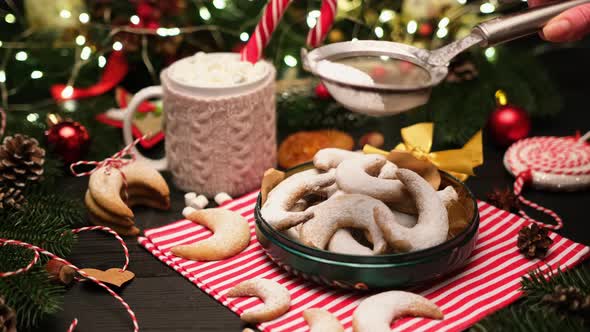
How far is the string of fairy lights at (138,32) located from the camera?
1.66 meters

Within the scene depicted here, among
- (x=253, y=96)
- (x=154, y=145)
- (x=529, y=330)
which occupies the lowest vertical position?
(x=154, y=145)

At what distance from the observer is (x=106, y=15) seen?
5.56 ft

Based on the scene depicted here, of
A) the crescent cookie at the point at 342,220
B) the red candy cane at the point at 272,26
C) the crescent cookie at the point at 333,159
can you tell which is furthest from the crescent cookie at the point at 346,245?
the red candy cane at the point at 272,26

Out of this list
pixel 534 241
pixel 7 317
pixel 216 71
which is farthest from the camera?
pixel 216 71

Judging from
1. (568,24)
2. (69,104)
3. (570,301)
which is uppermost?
(568,24)

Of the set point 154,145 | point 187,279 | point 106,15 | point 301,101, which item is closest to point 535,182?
point 301,101

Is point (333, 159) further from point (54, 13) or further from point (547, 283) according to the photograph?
point (54, 13)

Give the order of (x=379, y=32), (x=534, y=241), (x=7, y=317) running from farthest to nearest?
(x=379, y=32), (x=534, y=241), (x=7, y=317)

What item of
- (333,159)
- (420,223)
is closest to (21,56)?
(333,159)

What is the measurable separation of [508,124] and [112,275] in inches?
35.1

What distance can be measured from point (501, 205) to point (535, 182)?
121 mm

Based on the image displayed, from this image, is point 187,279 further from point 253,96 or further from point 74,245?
point 253,96

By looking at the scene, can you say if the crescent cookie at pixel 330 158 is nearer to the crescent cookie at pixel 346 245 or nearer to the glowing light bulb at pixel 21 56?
the crescent cookie at pixel 346 245

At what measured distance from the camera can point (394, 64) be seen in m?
1.14
